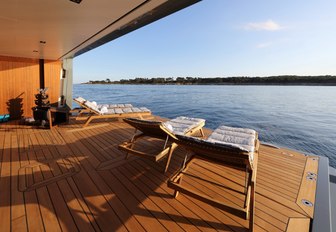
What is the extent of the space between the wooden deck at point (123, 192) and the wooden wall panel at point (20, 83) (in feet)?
9.26

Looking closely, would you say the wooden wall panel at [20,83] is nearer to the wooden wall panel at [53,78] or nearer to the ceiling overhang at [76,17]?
the wooden wall panel at [53,78]

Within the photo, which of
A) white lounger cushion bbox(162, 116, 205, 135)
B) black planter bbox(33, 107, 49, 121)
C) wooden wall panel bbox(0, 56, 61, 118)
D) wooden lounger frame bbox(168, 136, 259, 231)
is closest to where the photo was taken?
wooden lounger frame bbox(168, 136, 259, 231)

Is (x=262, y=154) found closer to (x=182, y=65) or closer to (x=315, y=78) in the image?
(x=182, y=65)

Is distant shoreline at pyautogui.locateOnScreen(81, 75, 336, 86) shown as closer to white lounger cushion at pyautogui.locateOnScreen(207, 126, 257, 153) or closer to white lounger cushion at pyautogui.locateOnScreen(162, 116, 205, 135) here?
white lounger cushion at pyautogui.locateOnScreen(162, 116, 205, 135)

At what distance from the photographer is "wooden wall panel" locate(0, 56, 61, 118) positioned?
4.95m

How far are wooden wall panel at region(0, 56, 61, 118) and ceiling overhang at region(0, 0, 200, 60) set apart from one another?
227cm

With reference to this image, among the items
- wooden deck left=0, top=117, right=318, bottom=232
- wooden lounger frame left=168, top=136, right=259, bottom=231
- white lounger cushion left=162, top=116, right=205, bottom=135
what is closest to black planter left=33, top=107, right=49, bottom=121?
wooden deck left=0, top=117, right=318, bottom=232

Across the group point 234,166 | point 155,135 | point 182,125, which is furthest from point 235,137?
point 155,135

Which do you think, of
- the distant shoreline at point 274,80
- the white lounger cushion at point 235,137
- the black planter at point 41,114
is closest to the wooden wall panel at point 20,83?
the black planter at point 41,114

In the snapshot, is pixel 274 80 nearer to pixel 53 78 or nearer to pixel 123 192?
pixel 53 78

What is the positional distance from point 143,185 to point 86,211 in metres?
0.63

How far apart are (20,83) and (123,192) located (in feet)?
18.1

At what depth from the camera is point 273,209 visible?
1.66 m

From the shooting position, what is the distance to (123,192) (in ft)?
6.08
